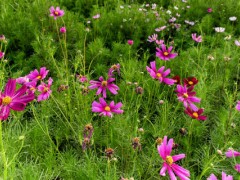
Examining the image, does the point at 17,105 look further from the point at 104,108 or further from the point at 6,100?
the point at 104,108

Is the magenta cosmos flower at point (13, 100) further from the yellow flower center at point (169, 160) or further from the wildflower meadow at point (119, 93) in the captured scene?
the yellow flower center at point (169, 160)

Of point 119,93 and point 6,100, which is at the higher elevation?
point 6,100

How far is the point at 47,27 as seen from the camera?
2.86m

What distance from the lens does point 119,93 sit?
2.15 meters

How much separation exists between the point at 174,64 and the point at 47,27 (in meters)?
1.16

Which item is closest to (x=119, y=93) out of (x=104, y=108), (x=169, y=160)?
(x=104, y=108)

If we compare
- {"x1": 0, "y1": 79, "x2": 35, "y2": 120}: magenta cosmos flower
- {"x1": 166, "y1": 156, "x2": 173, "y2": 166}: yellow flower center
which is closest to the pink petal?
{"x1": 0, "y1": 79, "x2": 35, "y2": 120}: magenta cosmos flower

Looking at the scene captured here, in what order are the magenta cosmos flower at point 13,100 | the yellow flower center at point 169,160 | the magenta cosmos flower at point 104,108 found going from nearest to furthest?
the magenta cosmos flower at point 13,100 → the yellow flower center at point 169,160 → the magenta cosmos flower at point 104,108

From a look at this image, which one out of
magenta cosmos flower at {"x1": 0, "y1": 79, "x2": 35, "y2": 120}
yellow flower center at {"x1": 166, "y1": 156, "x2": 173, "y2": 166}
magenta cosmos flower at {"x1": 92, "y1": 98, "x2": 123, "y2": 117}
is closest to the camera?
magenta cosmos flower at {"x1": 0, "y1": 79, "x2": 35, "y2": 120}

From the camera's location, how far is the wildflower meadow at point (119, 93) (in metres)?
1.46

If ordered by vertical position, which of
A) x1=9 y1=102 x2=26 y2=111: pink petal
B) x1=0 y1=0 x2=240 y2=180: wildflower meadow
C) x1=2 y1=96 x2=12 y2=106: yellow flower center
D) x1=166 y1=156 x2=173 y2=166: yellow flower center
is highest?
x1=2 y1=96 x2=12 y2=106: yellow flower center

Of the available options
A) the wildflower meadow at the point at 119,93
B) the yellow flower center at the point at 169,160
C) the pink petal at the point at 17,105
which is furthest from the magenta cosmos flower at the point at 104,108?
the pink petal at the point at 17,105

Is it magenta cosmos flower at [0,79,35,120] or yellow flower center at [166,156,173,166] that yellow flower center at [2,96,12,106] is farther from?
yellow flower center at [166,156,173,166]

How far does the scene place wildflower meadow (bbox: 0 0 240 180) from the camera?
4.78ft
